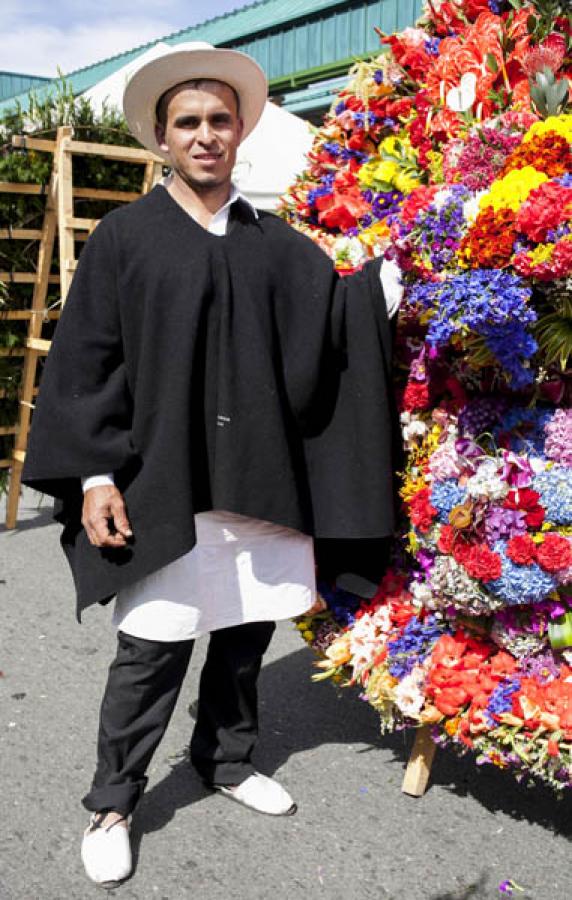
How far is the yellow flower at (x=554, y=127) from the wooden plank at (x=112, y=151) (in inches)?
135

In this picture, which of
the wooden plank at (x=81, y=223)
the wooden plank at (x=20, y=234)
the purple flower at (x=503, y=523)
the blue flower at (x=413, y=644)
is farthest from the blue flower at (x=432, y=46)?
the wooden plank at (x=20, y=234)

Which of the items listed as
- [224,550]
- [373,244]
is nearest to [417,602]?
[224,550]

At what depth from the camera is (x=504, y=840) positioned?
2.60 metres

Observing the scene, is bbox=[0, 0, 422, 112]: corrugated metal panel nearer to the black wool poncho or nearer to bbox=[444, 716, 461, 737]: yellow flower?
the black wool poncho

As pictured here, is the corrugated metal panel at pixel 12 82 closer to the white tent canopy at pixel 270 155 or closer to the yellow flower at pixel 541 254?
the white tent canopy at pixel 270 155

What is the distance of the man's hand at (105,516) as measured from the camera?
2.29 metres

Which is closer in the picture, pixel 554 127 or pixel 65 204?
pixel 554 127

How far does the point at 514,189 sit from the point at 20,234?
3785 mm

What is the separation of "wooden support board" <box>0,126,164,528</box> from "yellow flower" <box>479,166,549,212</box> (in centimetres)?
326

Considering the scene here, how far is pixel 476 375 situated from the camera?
2416 mm

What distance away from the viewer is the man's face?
2.29 metres

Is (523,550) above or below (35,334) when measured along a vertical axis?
below

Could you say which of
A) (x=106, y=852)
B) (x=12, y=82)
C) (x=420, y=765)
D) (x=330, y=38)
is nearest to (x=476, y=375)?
(x=420, y=765)

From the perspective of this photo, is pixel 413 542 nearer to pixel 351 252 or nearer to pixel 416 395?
pixel 416 395
